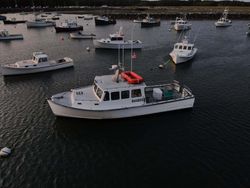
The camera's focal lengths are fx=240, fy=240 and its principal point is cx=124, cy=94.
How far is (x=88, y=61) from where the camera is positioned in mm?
51844

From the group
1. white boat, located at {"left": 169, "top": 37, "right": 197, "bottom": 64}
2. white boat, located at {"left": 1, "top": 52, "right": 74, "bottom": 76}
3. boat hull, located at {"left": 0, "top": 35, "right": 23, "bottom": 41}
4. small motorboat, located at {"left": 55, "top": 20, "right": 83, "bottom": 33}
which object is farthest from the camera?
small motorboat, located at {"left": 55, "top": 20, "right": 83, "bottom": 33}

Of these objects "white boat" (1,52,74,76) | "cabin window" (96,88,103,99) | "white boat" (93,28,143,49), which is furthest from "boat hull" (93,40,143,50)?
"cabin window" (96,88,103,99)

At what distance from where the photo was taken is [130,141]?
946 inches

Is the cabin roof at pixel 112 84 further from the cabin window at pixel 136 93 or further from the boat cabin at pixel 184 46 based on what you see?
the boat cabin at pixel 184 46

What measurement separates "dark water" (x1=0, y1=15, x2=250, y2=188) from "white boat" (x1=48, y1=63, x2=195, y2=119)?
1.07 meters

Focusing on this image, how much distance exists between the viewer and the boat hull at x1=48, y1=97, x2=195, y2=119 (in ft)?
85.7

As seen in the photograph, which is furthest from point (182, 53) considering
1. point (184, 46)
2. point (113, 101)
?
point (113, 101)

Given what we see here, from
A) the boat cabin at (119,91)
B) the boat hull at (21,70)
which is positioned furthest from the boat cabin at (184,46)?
the boat cabin at (119,91)

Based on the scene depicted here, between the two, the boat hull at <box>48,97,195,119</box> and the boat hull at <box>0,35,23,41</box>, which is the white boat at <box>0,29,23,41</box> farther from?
the boat hull at <box>48,97,195,119</box>

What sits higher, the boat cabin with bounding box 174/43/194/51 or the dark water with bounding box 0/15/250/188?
the boat cabin with bounding box 174/43/194/51

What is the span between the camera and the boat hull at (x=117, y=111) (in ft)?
85.7

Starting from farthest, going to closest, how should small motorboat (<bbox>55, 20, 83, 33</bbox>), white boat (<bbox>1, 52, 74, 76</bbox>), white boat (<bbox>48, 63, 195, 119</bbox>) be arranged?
small motorboat (<bbox>55, 20, 83, 33</bbox>)
white boat (<bbox>1, 52, 74, 76</bbox>)
white boat (<bbox>48, 63, 195, 119</bbox>)

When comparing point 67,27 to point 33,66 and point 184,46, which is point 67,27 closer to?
point 33,66

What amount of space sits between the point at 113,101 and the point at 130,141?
486 centimetres
